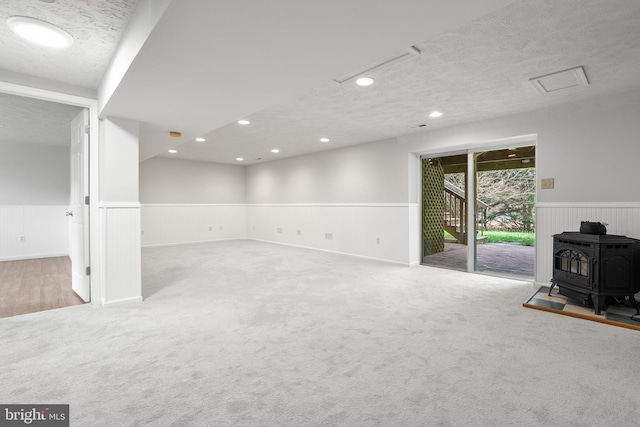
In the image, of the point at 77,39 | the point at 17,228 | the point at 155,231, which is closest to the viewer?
the point at 77,39

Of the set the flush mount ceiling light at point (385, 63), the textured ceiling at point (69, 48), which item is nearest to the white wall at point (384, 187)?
the flush mount ceiling light at point (385, 63)

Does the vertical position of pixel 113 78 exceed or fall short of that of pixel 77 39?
it falls short

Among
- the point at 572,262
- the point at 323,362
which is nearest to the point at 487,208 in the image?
the point at 572,262

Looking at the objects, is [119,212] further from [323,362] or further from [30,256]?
[30,256]

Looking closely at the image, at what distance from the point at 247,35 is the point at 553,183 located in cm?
396

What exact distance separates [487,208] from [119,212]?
5.18 m

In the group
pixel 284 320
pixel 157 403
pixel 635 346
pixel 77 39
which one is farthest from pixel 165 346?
pixel 635 346

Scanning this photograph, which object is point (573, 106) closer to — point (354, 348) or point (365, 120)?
point (365, 120)

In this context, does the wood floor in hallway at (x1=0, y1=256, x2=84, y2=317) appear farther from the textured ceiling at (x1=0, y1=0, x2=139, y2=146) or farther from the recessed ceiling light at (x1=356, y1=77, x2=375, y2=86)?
the recessed ceiling light at (x1=356, y1=77, x2=375, y2=86)

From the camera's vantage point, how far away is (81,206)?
3.35 metres

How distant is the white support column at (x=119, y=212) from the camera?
9.96 feet

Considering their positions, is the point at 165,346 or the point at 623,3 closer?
the point at 623,3

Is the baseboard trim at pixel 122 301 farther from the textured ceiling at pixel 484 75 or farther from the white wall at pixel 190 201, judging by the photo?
the white wall at pixel 190 201

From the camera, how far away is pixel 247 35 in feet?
5.20
